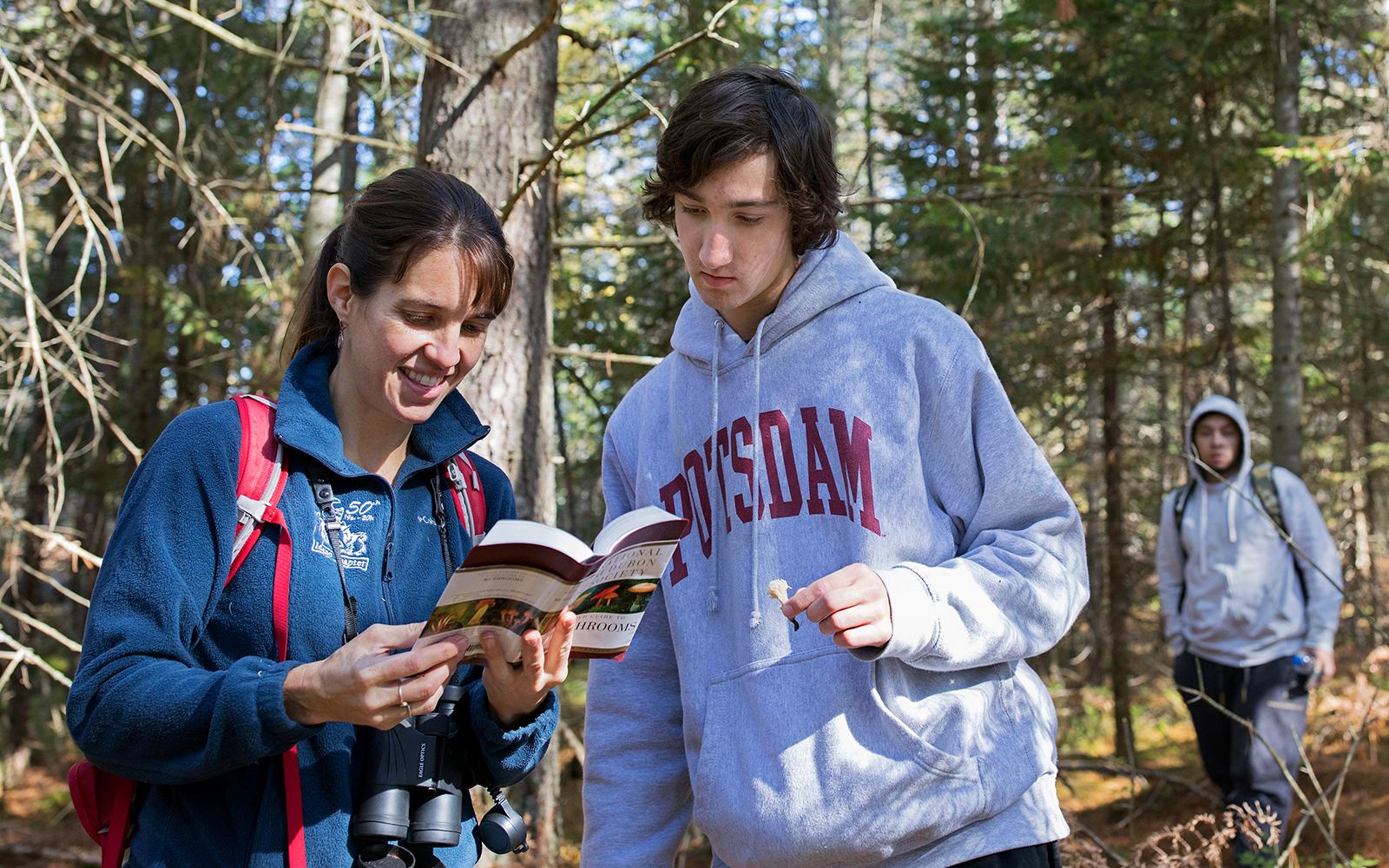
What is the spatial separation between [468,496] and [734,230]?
71cm

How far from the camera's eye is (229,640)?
5.96ft

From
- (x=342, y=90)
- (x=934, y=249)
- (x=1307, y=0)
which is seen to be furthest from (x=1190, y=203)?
(x=342, y=90)

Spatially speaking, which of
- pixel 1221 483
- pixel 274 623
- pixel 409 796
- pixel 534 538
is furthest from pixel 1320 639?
pixel 274 623

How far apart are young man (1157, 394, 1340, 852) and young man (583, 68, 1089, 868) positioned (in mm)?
3852

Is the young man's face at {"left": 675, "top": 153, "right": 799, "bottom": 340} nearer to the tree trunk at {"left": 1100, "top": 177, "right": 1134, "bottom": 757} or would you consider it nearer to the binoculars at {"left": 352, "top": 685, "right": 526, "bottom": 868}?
the binoculars at {"left": 352, "top": 685, "right": 526, "bottom": 868}

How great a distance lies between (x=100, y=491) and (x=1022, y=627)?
10.6 m

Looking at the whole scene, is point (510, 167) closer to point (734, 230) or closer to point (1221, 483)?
point (734, 230)

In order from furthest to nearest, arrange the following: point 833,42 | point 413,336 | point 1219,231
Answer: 1. point 833,42
2. point 1219,231
3. point 413,336

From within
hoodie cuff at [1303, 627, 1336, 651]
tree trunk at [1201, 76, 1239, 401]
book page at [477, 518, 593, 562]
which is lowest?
hoodie cuff at [1303, 627, 1336, 651]

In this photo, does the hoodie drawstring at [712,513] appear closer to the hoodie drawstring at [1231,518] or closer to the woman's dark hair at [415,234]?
the woman's dark hair at [415,234]

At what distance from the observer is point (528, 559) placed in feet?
5.33

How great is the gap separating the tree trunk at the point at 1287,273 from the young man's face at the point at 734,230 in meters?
7.55

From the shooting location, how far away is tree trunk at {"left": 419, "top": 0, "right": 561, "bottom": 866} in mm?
4258

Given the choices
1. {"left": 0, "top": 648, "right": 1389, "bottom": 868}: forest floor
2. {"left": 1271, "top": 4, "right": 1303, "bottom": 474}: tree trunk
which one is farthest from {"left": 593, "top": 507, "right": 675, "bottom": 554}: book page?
{"left": 1271, "top": 4, "right": 1303, "bottom": 474}: tree trunk
